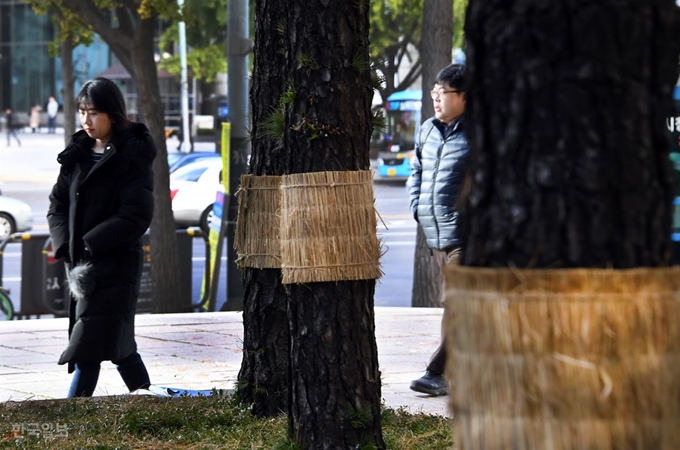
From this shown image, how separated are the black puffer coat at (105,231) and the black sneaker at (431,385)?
171 cm

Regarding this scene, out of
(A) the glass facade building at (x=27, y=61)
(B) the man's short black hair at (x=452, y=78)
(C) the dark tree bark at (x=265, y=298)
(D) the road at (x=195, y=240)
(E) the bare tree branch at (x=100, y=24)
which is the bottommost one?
(D) the road at (x=195, y=240)

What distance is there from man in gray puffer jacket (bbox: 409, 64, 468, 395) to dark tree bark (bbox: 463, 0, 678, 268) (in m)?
4.07

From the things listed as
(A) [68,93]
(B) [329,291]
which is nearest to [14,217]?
(A) [68,93]

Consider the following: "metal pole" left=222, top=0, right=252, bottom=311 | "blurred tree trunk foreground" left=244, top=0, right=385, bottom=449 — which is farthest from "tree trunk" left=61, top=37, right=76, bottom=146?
"blurred tree trunk foreground" left=244, top=0, right=385, bottom=449

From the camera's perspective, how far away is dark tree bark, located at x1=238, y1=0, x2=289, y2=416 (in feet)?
17.6

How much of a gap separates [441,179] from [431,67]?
4.90m

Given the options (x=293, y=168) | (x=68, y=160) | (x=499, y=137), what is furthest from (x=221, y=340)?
(x=499, y=137)

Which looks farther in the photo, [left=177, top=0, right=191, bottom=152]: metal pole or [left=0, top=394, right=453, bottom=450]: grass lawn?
[left=177, top=0, right=191, bottom=152]: metal pole

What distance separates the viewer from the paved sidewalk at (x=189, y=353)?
6941 mm

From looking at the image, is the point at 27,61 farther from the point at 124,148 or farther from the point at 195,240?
the point at 124,148

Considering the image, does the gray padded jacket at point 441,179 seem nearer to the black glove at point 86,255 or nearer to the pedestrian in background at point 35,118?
the black glove at point 86,255

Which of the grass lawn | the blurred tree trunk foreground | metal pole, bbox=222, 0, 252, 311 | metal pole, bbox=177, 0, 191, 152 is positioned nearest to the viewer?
the blurred tree trunk foreground

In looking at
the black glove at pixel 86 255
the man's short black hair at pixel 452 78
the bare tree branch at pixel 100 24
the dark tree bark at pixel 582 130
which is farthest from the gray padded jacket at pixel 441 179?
the bare tree branch at pixel 100 24

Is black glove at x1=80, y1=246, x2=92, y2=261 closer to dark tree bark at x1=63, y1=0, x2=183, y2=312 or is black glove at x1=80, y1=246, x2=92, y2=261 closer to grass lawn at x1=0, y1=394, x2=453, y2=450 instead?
grass lawn at x1=0, y1=394, x2=453, y2=450
